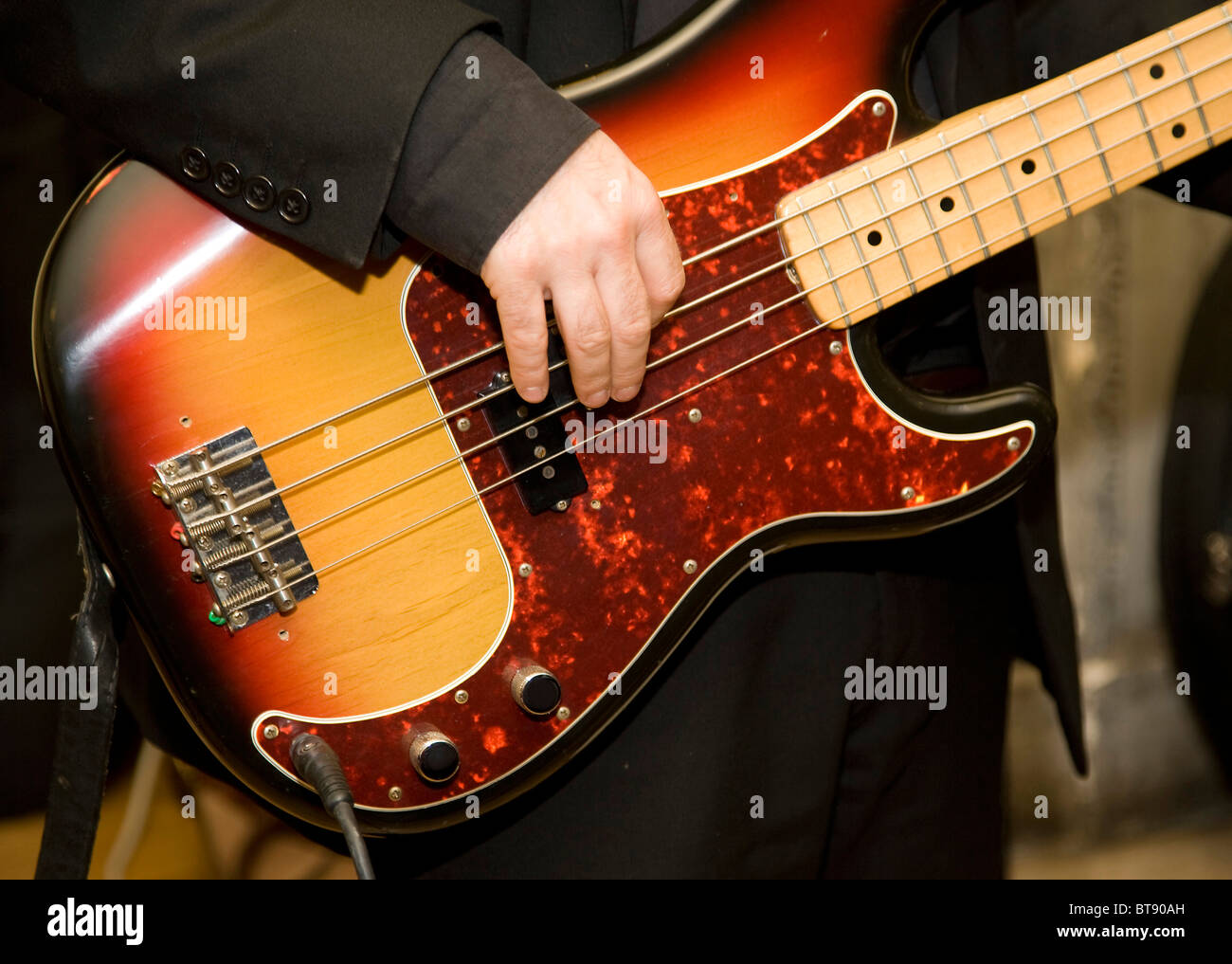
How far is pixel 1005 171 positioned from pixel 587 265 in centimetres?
40

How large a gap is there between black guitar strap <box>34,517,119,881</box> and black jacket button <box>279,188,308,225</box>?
10.0 inches

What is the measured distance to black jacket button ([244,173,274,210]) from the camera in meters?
0.64

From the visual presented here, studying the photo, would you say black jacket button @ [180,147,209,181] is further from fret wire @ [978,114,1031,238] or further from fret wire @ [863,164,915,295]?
fret wire @ [978,114,1031,238]

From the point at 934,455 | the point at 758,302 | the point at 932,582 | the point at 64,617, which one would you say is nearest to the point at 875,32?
the point at 758,302

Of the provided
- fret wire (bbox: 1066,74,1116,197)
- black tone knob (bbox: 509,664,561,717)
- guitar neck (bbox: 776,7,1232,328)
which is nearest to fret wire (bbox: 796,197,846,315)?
guitar neck (bbox: 776,7,1232,328)

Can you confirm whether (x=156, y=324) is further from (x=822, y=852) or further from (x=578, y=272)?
(x=822, y=852)

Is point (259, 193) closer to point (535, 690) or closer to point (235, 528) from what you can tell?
point (235, 528)

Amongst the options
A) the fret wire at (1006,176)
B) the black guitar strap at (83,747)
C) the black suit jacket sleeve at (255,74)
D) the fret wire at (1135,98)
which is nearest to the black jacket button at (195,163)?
the black suit jacket sleeve at (255,74)

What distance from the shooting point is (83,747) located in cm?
70

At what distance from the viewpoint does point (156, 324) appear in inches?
25.3

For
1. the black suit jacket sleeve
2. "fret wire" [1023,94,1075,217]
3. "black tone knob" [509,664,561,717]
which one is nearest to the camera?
the black suit jacket sleeve

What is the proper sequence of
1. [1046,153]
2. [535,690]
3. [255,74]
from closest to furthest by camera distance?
1. [255,74]
2. [535,690]
3. [1046,153]

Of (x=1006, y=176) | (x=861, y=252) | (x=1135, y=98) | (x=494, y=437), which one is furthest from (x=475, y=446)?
(x=1135, y=98)

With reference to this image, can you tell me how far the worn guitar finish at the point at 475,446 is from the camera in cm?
65
